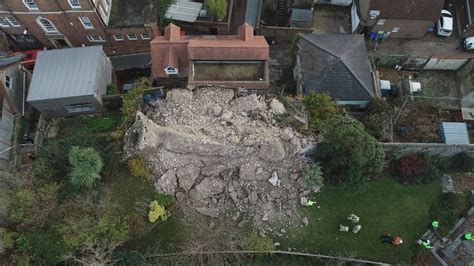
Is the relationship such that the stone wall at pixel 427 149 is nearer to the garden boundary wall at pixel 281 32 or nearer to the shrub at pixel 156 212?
the garden boundary wall at pixel 281 32

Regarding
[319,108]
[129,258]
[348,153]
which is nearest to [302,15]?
[319,108]

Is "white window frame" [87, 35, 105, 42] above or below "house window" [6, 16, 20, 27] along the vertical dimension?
below

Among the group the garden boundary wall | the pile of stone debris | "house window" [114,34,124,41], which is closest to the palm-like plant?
the pile of stone debris

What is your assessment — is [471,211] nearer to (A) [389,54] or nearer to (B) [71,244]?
(A) [389,54]

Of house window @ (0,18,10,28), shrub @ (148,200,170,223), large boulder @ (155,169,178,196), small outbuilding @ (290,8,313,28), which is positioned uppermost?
small outbuilding @ (290,8,313,28)

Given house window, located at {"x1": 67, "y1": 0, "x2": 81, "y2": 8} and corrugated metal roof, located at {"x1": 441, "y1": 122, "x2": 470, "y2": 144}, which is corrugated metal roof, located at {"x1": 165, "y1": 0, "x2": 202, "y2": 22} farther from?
corrugated metal roof, located at {"x1": 441, "y1": 122, "x2": 470, "y2": 144}

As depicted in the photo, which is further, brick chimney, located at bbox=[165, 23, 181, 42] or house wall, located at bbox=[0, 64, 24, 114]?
house wall, located at bbox=[0, 64, 24, 114]

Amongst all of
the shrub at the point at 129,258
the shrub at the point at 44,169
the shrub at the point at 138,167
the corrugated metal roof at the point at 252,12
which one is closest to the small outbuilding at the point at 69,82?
the shrub at the point at 44,169
